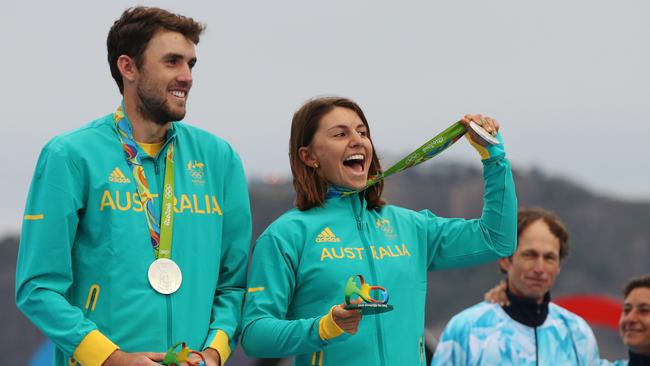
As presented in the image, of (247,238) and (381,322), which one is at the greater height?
(247,238)

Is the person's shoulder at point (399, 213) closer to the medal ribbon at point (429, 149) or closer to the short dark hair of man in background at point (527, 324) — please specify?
the medal ribbon at point (429, 149)

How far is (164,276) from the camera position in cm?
426

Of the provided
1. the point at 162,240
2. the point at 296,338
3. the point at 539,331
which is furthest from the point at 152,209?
the point at 539,331

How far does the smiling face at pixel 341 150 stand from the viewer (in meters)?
4.82

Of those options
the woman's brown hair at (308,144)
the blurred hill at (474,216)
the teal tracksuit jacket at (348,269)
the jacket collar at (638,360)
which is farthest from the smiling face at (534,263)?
the blurred hill at (474,216)

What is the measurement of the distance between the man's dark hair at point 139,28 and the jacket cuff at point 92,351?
47.3 inches

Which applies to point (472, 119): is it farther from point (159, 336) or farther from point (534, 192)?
point (534, 192)

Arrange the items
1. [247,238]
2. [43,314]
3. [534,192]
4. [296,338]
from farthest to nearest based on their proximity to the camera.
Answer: [534,192], [247,238], [296,338], [43,314]

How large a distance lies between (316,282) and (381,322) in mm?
350

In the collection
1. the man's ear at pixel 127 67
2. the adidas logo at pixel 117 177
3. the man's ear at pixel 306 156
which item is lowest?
the adidas logo at pixel 117 177

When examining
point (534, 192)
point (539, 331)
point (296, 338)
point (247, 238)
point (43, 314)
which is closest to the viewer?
point (43, 314)

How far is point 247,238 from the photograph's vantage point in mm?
4660

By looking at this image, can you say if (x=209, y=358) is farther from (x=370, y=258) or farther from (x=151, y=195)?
(x=370, y=258)

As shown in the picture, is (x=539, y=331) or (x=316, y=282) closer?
(x=316, y=282)
